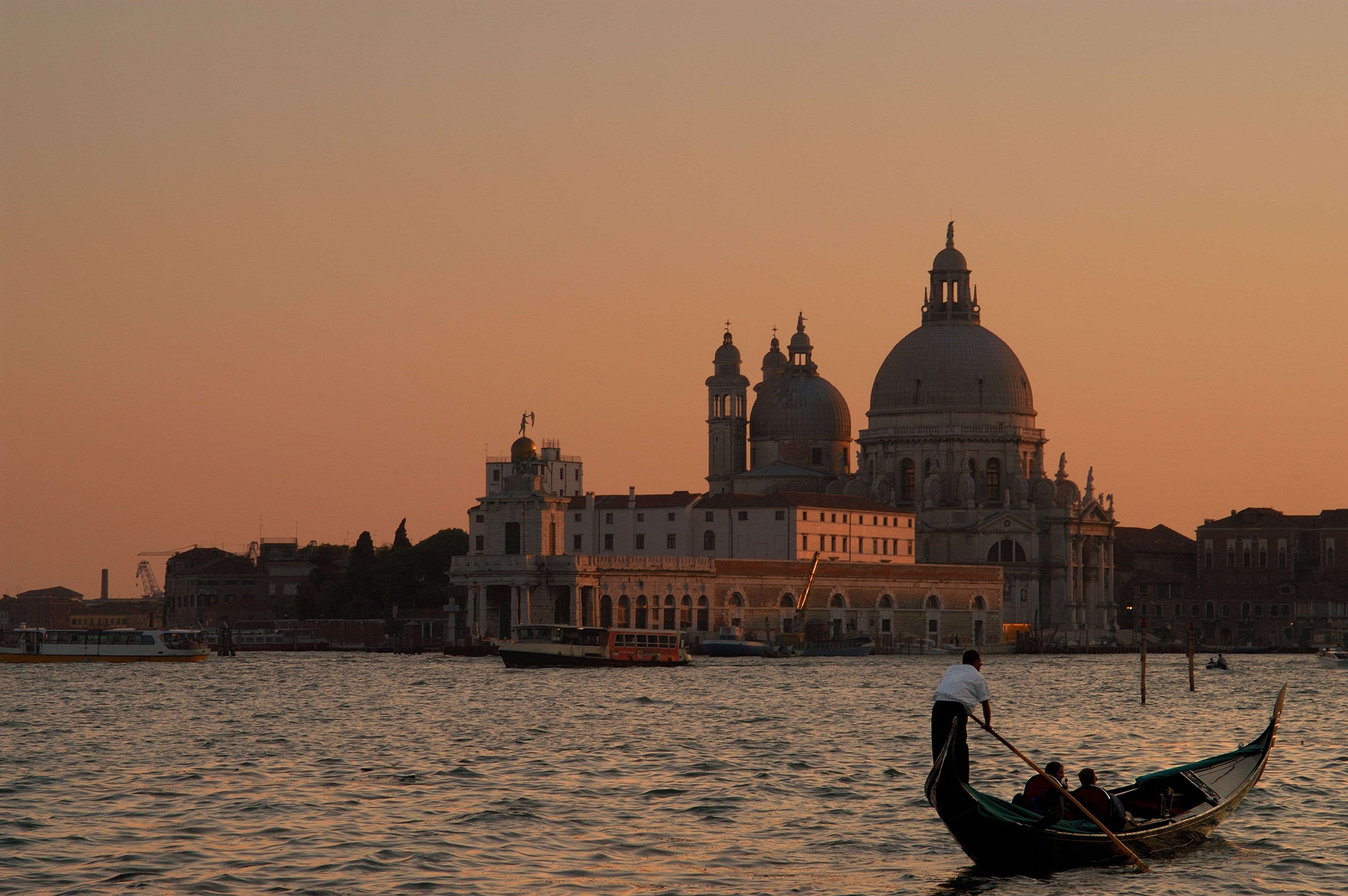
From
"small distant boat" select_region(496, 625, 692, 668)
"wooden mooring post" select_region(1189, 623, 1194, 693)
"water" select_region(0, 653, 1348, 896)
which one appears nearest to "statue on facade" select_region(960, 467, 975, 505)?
"small distant boat" select_region(496, 625, 692, 668)

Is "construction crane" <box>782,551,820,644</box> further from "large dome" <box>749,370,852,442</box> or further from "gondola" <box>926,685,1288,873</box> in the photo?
"gondola" <box>926,685,1288,873</box>

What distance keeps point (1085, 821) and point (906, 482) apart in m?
108

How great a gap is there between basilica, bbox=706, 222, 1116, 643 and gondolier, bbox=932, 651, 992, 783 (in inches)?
4036

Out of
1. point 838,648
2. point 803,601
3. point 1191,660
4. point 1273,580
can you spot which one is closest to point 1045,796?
point 1191,660

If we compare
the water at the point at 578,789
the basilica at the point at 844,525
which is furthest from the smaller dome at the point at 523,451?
the water at the point at 578,789

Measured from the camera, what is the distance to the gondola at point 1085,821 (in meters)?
22.8

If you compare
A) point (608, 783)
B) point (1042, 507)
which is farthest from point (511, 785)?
point (1042, 507)

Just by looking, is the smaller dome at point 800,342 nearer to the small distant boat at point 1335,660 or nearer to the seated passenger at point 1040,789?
the small distant boat at point 1335,660

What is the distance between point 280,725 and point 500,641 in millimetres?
56380

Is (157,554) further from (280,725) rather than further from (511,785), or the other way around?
(511,785)

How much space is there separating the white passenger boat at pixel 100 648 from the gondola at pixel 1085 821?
67.3 m

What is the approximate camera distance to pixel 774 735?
4266cm

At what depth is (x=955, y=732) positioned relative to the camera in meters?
22.9

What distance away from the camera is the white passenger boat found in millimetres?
87562
